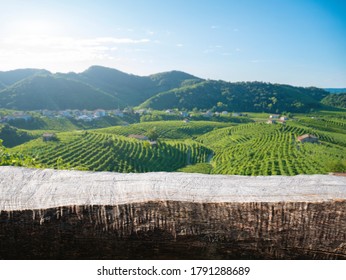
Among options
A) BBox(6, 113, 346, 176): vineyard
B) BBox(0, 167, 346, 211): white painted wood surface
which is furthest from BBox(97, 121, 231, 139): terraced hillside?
BBox(0, 167, 346, 211): white painted wood surface

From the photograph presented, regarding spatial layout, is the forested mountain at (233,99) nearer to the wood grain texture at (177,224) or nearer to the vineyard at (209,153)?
the vineyard at (209,153)

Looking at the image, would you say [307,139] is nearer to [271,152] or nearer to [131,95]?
[271,152]

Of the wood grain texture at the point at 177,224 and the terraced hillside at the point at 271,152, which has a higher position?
the wood grain texture at the point at 177,224

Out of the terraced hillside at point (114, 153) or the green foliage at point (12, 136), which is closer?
the terraced hillside at point (114, 153)

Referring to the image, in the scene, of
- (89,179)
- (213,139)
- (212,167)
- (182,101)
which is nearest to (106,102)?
(182,101)

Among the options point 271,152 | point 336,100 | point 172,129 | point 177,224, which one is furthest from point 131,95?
point 177,224

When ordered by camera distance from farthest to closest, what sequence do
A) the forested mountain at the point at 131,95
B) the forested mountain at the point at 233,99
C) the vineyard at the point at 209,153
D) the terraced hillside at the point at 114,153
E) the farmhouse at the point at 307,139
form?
the forested mountain at the point at 233,99, the forested mountain at the point at 131,95, the farmhouse at the point at 307,139, the terraced hillside at the point at 114,153, the vineyard at the point at 209,153

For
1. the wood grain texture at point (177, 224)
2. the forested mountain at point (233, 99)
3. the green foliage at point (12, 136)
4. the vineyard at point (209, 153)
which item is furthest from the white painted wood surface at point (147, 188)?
the forested mountain at point (233, 99)
